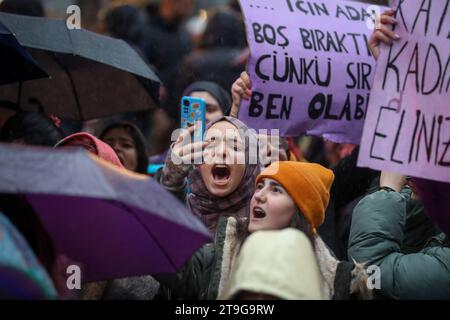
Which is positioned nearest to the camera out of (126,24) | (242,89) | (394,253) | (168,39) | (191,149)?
(394,253)

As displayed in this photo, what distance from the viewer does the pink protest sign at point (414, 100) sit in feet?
13.3

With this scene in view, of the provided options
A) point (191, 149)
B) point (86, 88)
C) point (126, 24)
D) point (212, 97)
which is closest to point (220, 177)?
point (191, 149)

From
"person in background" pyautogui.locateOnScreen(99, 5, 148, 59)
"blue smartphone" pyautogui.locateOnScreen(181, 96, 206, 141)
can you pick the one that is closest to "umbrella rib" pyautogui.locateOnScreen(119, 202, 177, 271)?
"blue smartphone" pyautogui.locateOnScreen(181, 96, 206, 141)

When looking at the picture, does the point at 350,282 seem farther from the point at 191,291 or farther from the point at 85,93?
the point at 85,93

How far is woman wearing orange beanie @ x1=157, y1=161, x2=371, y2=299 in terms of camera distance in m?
4.01

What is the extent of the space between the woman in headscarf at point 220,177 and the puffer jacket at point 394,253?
636mm

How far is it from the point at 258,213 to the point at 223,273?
37 cm

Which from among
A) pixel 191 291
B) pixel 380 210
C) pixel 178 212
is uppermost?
pixel 178 212

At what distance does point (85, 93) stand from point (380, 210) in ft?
8.19

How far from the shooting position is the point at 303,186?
4367 mm

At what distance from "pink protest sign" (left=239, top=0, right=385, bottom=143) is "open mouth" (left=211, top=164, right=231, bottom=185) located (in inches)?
21.4

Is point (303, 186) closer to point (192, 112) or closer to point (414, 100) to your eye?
point (414, 100)

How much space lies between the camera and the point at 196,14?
39.2 feet
